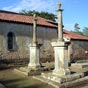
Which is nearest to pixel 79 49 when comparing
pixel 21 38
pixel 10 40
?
pixel 21 38

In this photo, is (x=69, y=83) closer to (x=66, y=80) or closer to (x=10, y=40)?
(x=66, y=80)

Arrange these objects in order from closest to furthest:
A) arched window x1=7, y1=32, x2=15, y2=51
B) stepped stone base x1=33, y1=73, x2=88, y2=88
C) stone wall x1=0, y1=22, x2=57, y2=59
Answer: stepped stone base x1=33, y1=73, x2=88, y2=88 < stone wall x1=0, y1=22, x2=57, y2=59 < arched window x1=7, y1=32, x2=15, y2=51

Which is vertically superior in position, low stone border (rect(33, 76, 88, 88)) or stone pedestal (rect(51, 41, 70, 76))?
stone pedestal (rect(51, 41, 70, 76))

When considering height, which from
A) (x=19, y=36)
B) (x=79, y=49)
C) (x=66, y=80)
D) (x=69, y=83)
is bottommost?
(x=69, y=83)

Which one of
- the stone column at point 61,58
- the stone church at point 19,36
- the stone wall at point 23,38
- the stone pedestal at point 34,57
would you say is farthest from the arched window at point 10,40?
the stone column at point 61,58

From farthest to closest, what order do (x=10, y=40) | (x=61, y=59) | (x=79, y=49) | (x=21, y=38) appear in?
(x=79, y=49) → (x=21, y=38) → (x=10, y=40) → (x=61, y=59)

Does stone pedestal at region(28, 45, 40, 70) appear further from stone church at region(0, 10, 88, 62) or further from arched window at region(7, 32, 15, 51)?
arched window at region(7, 32, 15, 51)

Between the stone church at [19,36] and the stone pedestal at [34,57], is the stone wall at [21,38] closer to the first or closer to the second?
the stone church at [19,36]

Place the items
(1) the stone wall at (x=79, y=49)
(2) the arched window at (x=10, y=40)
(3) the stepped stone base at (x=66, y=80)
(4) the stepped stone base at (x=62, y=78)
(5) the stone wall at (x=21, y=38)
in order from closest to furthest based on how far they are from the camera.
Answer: (3) the stepped stone base at (x=66, y=80) → (4) the stepped stone base at (x=62, y=78) → (5) the stone wall at (x=21, y=38) → (2) the arched window at (x=10, y=40) → (1) the stone wall at (x=79, y=49)

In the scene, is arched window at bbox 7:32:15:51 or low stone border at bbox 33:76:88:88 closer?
low stone border at bbox 33:76:88:88

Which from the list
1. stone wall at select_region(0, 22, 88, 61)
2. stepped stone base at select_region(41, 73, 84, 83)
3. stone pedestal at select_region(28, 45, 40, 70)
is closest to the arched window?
stone wall at select_region(0, 22, 88, 61)

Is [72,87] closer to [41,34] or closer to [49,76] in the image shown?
[49,76]

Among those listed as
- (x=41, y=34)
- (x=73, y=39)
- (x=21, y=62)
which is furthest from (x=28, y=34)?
(x=73, y=39)

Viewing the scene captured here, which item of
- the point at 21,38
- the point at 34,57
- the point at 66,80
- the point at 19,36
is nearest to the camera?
the point at 66,80
